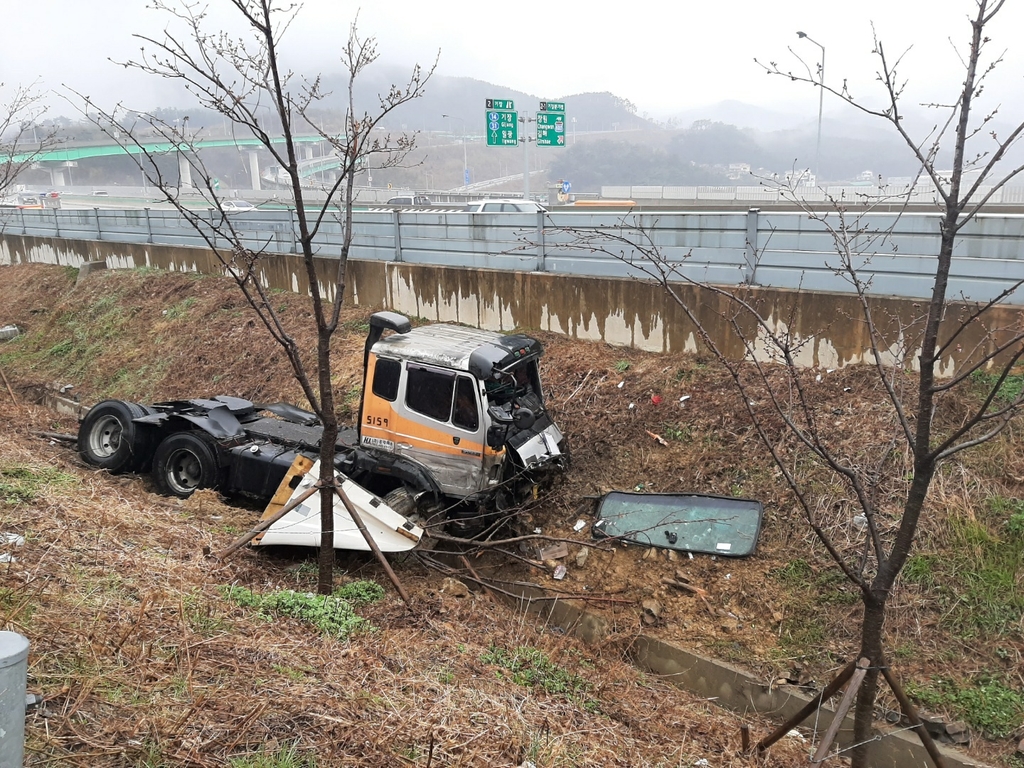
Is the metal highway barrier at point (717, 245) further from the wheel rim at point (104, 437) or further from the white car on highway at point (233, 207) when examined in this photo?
the wheel rim at point (104, 437)

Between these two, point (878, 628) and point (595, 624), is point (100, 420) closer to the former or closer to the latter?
point (595, 624)

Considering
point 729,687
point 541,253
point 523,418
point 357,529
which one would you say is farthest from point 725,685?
point 541,253

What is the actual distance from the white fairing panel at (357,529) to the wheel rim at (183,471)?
2.76 metres

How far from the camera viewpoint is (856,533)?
7.48 m

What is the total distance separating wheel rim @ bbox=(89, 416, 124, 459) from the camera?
10234 millimetres

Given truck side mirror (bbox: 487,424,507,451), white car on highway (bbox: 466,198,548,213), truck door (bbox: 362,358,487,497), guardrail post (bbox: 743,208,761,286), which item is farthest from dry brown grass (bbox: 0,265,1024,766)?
white car on highway (bbox: 466,198,548,213)

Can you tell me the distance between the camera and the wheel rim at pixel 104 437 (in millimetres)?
10234

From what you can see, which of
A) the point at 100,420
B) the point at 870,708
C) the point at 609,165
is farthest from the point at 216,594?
the point at 609,165

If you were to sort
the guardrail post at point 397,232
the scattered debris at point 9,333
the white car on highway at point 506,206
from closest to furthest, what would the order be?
the guardrail post at point 397,232 < the scattered debris at point 9,333 < the white car on highway at point 506,206

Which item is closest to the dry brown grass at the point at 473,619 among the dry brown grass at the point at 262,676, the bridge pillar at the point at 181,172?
the dry brown grass at the point at 262,676

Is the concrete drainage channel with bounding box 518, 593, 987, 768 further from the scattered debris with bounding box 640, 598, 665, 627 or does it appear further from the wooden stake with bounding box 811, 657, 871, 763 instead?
the wooden stake with bounding box 811, 657, 871, 763

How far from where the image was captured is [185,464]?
9719mm

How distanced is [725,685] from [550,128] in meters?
24.7

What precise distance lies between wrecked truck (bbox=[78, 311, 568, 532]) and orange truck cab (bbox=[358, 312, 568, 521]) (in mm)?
11
